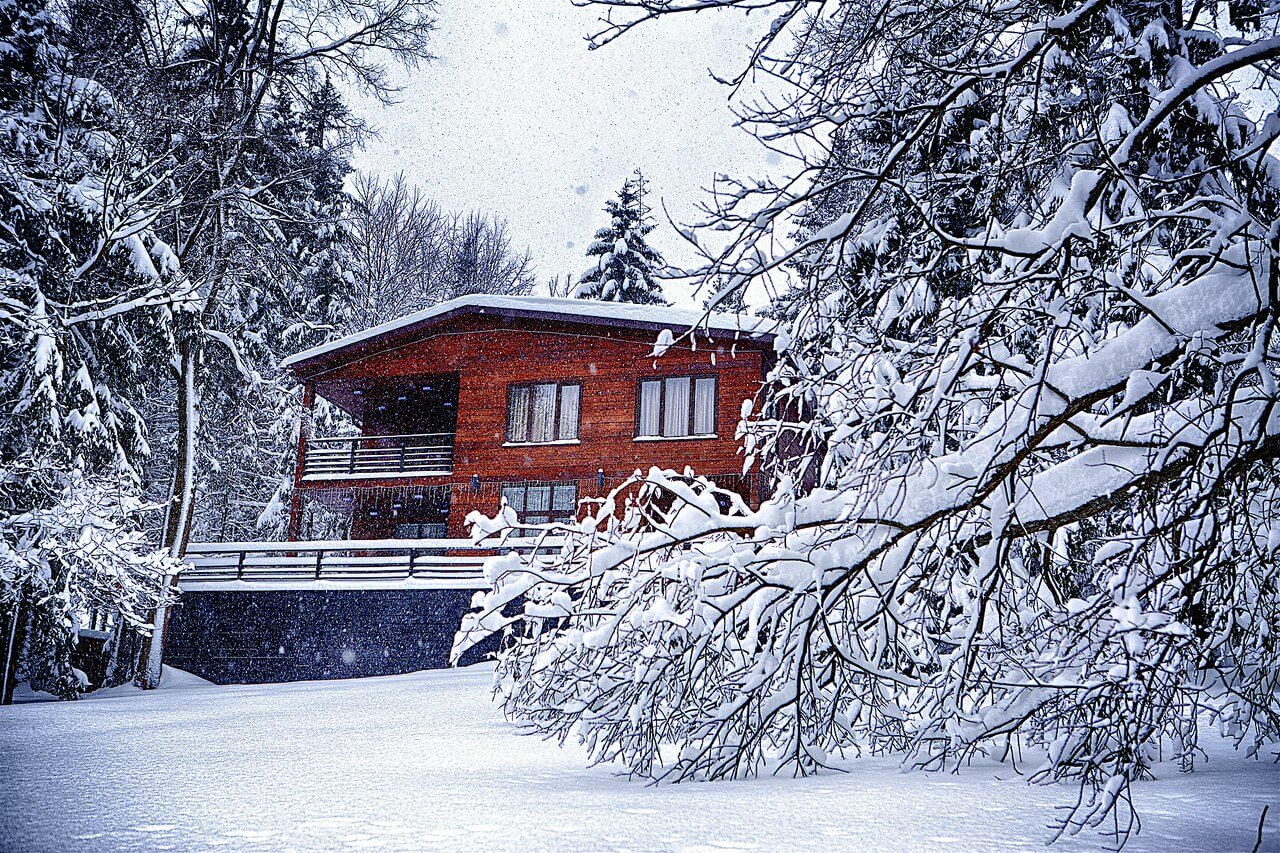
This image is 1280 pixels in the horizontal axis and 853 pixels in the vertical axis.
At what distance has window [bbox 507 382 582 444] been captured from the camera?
21.5 meters

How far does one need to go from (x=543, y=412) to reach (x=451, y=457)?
107 inches

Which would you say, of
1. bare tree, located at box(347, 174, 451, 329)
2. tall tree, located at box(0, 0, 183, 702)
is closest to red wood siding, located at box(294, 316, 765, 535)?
tall tree, located at box(0, 0, 183, 702)

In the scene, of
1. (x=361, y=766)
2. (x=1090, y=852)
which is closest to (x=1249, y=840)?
(x=1090, y=852)

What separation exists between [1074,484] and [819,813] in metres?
1.81

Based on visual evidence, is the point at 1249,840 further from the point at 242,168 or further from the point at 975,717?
the point at 242,168

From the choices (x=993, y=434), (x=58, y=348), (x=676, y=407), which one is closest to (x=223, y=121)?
(x=58, y=348)

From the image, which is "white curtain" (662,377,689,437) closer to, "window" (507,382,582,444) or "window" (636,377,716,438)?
"window" (636,377,716,438)

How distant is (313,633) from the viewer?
1806 centimetres

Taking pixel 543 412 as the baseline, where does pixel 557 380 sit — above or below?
above

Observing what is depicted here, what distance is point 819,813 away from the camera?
339 centimetres

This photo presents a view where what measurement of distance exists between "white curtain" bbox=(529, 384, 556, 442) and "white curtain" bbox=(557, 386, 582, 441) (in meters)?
0.23

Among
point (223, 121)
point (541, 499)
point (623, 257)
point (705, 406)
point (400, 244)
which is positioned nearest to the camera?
point (223, 121)

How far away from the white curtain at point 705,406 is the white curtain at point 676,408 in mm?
233

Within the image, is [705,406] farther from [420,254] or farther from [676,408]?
[420,254]
